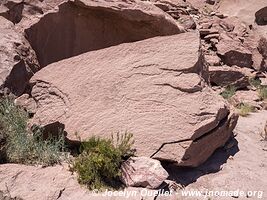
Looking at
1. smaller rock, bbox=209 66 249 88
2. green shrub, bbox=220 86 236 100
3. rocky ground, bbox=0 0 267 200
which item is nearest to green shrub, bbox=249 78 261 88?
smaller rock, bbox=209 66 249 88

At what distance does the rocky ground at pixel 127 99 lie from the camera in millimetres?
4262

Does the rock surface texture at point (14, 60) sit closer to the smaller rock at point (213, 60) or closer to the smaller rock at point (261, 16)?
the smaller rock at point (213, 60)

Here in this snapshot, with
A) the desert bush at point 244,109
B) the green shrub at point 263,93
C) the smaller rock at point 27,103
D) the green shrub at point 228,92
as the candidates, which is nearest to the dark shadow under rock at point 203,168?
the smaller rock at point 27,103

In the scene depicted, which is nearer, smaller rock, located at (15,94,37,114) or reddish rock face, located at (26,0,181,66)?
smaller rock, located at (15,94,37,114)

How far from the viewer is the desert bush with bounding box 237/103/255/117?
7259 mm

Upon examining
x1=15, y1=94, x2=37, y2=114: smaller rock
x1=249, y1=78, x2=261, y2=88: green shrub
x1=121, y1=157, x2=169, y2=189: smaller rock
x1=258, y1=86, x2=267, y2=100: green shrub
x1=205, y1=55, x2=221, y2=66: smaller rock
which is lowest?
x1=249, y1=78, x2=261, y2=88: green shrub

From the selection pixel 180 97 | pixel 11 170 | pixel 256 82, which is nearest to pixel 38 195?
pixel 11 170

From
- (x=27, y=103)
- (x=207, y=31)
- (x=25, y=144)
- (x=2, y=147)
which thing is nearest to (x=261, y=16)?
(x=207, y=31)

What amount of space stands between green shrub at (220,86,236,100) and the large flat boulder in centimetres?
316

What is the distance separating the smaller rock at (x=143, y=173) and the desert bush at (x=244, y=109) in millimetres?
3371

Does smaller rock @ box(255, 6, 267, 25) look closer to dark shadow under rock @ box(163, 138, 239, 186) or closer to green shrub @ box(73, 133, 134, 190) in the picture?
dark shadow under rock @ box(163, 138, 239, 186)

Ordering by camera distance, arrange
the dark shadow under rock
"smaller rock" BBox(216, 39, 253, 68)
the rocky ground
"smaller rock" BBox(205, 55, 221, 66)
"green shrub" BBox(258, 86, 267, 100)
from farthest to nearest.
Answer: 1. "smaller rock" BBox(216, 39, 253, 68)
2. "smaller rock" BBox(205, 55, 221, 66)
3. "green shrub" BBox(258, 86, 267, 100)
4. the dark shadow under rock
5. the rocky ground

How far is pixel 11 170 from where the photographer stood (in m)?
4.17

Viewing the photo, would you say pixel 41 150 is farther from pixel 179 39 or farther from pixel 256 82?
pixel 256 82
